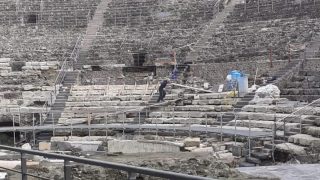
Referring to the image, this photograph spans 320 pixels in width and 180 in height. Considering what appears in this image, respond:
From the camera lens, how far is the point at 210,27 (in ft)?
97.4

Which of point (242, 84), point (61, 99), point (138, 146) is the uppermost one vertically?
point (242, 84)

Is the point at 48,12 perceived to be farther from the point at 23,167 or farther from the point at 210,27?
the point at 23,167

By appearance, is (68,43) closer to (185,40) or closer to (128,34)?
(128,34)

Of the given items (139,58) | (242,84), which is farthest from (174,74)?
(242,84)

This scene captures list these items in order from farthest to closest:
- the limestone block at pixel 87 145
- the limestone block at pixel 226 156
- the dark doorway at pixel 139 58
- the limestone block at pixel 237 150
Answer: the dark doorway at pixel 139 58 < the limestone block at pixel 87 145 < the limestone block at pixel 237 150 < the limestone block at pixel 226 156

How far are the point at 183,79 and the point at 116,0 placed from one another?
1165cm

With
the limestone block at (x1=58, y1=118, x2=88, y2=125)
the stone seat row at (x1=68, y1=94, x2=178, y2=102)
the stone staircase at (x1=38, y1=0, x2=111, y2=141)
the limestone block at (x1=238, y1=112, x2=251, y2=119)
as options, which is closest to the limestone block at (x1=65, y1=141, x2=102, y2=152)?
the stone staircase at (x1=38, y1=0, x2=111, y2=141)

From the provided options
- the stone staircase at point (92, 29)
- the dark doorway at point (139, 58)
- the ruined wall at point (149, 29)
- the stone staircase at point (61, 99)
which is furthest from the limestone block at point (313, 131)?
the stone staircase at point (92, 29)

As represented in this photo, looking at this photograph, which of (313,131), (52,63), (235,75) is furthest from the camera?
(52,63)

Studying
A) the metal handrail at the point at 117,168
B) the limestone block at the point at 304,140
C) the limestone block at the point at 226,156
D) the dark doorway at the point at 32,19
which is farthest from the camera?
the dark doorway at the point at 32,19

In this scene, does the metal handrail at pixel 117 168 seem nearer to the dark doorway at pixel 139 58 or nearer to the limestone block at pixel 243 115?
the limestone block at pixel 243 115

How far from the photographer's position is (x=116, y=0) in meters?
35.6

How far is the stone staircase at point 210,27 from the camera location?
1089 inches

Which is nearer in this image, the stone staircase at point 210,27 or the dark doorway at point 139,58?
the stone staircase at point 210,27
